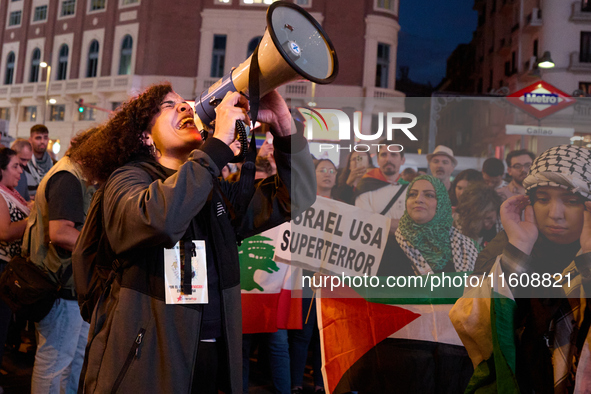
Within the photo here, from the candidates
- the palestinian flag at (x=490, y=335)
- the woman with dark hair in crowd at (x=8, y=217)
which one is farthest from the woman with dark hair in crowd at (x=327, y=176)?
the woman with dark hair in crowd at (x=8, y=217)

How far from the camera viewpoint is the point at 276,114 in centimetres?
175

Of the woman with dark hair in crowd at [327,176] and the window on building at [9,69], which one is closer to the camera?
the woman with dark hair in crowd at [327,176]

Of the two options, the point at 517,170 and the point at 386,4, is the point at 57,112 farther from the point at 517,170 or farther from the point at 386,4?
the point at 517,170

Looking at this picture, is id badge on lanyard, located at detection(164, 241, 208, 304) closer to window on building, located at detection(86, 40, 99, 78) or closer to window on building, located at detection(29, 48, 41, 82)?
window on building, located at detection(86, 40, 99, 78)

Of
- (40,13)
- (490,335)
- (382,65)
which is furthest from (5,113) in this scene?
(490,335)

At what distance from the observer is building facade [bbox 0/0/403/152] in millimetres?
22312

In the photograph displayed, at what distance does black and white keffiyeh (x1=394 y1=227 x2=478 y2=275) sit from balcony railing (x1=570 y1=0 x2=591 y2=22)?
25695 mm

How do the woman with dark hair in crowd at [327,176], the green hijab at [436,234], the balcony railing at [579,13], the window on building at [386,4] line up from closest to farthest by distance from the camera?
the green hijab at [436,234], the woman with dark hair in crowd at [327,176], the window on building at [386,4], the balcony railing at [579,13]

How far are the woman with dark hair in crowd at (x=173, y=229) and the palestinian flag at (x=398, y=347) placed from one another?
78 cm

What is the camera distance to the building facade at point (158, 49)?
22.3m

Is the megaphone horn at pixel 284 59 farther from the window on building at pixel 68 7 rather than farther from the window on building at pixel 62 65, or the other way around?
the window on building at pixel 68 7

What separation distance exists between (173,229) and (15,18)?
114 feet

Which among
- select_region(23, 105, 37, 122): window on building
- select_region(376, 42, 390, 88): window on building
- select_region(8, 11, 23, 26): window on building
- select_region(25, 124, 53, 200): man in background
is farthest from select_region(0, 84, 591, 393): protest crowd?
select_region(8, 11, 23, 26): window on building

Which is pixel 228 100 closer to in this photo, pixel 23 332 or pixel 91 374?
pixel 91 374
